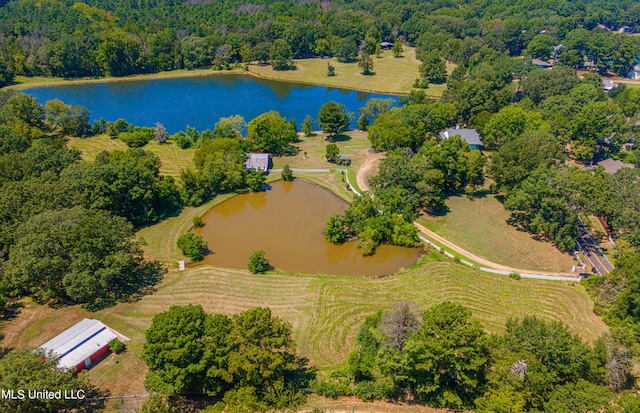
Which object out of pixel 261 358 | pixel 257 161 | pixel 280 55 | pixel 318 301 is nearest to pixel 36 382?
pixel 261 358

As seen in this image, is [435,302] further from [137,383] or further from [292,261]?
[137,383]

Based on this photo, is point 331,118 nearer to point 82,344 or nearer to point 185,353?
point 82,344

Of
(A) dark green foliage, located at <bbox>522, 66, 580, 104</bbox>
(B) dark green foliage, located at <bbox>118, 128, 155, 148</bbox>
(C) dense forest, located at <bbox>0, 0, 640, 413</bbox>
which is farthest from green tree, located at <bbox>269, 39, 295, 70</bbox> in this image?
(A) dark green foliage, located at <bbox>522, 66, 580, 104</bbox>

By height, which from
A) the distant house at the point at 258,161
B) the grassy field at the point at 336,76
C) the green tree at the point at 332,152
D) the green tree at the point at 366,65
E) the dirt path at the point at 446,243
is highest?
the green tree at the point at 366,65

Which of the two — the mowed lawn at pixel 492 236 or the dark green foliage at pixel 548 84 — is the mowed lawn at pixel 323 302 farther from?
the dark green foliage at pixel 548 84

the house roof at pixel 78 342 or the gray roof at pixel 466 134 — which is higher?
the gray roof at pixel 466 134

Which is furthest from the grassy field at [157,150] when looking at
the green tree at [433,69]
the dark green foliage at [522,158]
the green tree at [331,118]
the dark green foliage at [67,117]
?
the green tree at [433,69]
